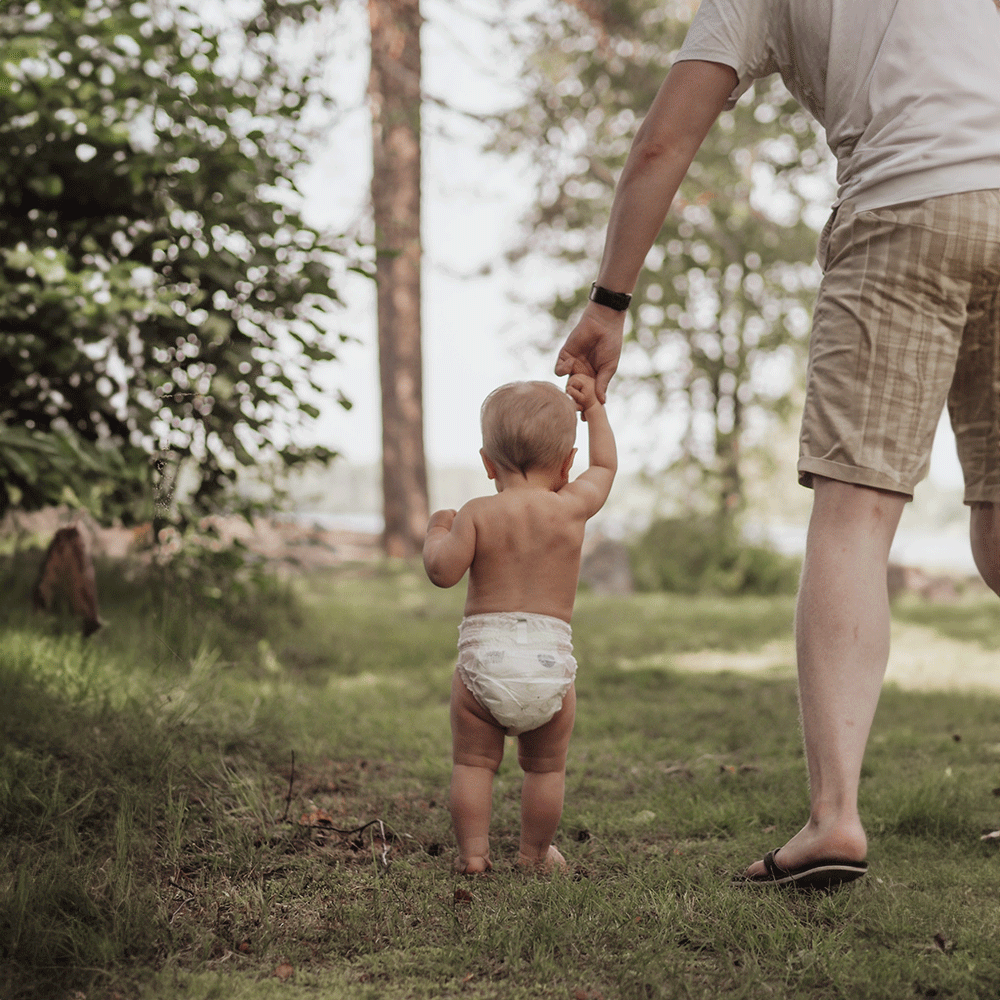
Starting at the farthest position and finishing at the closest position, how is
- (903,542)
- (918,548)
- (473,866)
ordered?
(918,548) < (903,542) < (473,866)

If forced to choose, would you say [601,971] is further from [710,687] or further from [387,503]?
[387,503]

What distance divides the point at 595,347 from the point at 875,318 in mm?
687

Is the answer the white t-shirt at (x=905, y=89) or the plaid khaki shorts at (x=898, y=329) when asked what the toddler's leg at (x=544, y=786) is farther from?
the white t-shirt at (x=905, y=89)

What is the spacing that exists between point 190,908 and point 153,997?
1.20ft

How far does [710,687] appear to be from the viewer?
4.62 m

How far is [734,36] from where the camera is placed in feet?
7.26

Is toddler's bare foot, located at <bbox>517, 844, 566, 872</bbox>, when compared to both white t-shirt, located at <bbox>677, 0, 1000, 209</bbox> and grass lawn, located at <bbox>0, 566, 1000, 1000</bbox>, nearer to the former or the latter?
grass lawn, located at <bbox>0, 566, 1000, 1000</bbox>

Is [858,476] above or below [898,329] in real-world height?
below

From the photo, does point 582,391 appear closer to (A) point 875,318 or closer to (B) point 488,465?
(B) point 488,465

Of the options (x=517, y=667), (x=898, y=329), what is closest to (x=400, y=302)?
(x=517, y=667)

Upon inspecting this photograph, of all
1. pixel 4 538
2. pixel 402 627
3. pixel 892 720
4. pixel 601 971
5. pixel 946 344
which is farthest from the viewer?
pixel 402 627

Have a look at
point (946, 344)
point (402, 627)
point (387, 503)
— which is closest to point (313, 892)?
point (946, 344)

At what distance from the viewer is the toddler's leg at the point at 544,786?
87.3 inches

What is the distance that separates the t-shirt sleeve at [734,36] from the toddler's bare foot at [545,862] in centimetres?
189
